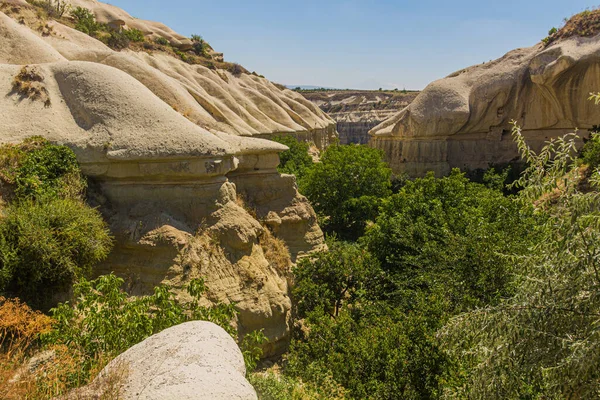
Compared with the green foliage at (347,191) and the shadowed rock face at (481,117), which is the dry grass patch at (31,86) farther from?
the shadowed rock face at (481,117)

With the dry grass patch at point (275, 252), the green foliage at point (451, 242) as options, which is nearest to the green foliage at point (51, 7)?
the dry grass patch at point (275, 252)

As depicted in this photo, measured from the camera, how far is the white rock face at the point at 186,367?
14.6 feet

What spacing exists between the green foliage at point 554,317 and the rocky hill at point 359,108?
6315cm

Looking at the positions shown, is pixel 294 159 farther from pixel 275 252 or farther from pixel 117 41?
pixel 275 252

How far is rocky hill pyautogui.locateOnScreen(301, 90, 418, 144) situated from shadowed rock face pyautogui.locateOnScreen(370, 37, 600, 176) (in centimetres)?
3195

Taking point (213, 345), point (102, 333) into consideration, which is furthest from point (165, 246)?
point (213, 345)

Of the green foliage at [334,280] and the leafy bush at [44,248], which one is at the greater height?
the leafy bush at [44,248]

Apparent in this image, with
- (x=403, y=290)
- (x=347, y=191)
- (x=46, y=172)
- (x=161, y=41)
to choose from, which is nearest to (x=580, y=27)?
(x=347, y=191)

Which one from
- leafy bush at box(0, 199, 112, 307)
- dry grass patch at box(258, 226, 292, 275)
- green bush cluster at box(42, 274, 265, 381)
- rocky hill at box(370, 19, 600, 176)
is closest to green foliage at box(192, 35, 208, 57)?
rocky hill at box(370, 19, 600, 176)

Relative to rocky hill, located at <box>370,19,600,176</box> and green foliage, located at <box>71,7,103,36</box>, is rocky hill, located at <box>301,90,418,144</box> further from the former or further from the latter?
green foliage, located at <box>71,7,103,36</box>

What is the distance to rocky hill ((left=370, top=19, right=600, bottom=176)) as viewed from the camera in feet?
101

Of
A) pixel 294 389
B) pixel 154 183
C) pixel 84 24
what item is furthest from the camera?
pixel 84 24

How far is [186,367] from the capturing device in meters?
4.77

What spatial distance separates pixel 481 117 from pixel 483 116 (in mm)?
154
